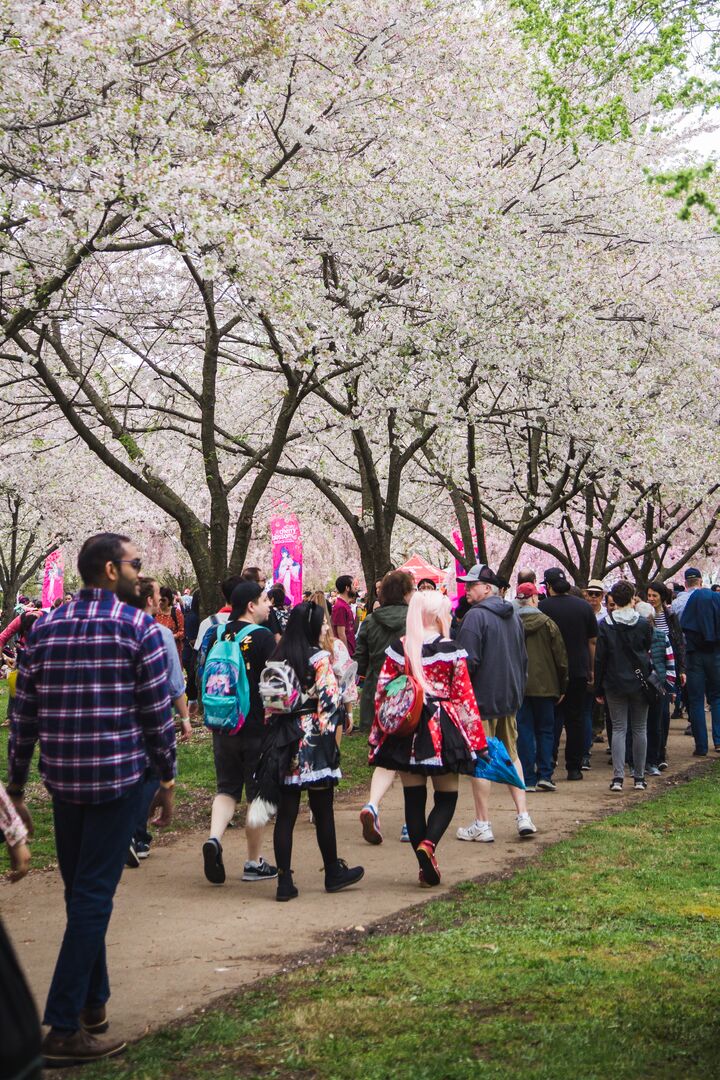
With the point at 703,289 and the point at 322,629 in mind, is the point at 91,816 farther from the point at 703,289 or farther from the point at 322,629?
the point at 703,289

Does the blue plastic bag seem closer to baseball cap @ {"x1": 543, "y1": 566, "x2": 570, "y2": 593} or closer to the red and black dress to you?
the red and black dress

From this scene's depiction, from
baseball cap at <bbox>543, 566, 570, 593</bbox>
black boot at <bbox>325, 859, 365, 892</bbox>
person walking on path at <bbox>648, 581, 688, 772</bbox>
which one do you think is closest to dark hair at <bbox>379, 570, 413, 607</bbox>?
black boot at <bbox>325, 859, 365, 892</bbox>

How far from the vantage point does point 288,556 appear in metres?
22.2

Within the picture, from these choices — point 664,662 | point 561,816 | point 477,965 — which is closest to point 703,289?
point 664,662

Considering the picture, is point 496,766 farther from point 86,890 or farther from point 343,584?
point 343,584

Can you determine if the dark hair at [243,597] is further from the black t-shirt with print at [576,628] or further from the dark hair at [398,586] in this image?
the black t-shirt with print at [576,628]

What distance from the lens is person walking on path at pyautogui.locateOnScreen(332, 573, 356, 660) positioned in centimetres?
1551

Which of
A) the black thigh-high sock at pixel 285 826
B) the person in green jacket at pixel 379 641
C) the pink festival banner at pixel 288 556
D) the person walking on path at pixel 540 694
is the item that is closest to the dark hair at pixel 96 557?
the black thigh-high sock at pixel 285 826

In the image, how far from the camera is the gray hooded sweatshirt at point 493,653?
30.1 feet

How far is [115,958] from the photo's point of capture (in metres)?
5.90

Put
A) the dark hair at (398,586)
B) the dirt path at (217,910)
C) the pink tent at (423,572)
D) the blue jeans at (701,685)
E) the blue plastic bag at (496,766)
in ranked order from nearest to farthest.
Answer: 1. the dirt path at (217,910)
2. the blue plastic bag at (496,766)
3. the dark hair at (398,586)
4. the pink tent at (423,572)
5. the blue jeans at (701,685)

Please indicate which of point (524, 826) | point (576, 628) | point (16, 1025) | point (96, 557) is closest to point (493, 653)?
point (524, 826)

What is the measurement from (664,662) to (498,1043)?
902cm

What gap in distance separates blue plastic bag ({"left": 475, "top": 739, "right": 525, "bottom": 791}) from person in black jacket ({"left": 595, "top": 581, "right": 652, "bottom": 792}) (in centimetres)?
295
